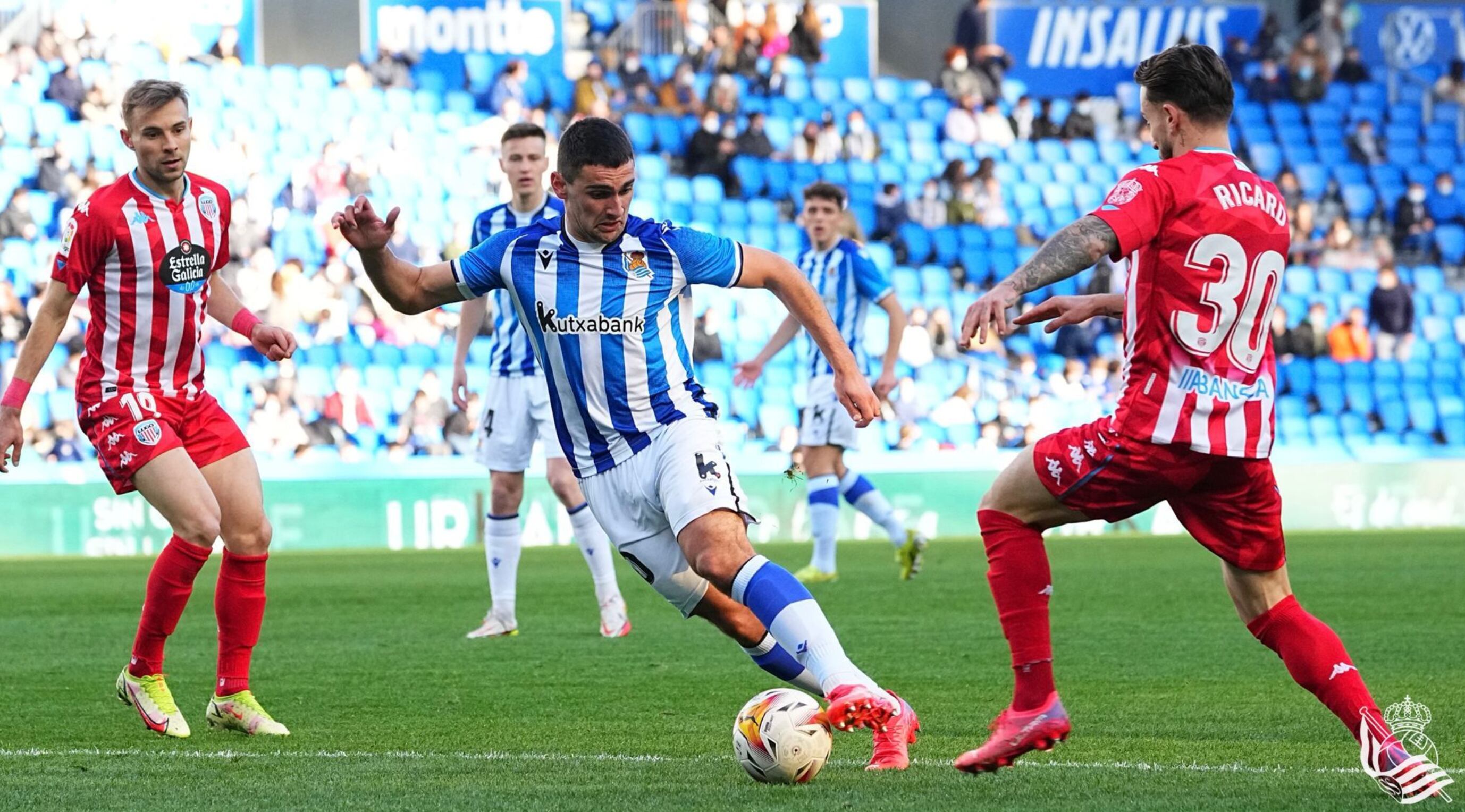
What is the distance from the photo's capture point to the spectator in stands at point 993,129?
25688 mm

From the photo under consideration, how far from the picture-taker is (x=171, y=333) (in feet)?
20.4

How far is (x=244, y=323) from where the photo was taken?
20.9 ft

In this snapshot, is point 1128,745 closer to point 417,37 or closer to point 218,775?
point 218,775

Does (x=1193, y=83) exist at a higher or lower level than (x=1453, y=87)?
lower

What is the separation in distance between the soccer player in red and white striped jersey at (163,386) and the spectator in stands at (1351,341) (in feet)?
61.0

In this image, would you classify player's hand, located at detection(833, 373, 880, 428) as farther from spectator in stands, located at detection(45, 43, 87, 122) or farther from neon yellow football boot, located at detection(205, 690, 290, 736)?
spectator in stands, located at detection(45, 43, 87, 122)

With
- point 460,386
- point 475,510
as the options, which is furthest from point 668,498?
point 475,510

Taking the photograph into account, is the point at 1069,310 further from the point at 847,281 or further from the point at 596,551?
the point at 847,281

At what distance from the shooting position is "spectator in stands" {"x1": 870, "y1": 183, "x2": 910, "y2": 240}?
924 inches

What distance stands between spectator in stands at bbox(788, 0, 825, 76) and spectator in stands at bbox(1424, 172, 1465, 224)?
861 cm

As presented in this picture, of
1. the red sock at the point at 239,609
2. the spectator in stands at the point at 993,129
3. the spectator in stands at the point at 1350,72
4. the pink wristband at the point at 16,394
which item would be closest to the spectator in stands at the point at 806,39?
the spectator in stands at the point at 993,129

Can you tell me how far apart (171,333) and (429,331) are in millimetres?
13840

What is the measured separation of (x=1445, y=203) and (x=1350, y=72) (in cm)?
284

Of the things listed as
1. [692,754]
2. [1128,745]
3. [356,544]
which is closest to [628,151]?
[692,754]
